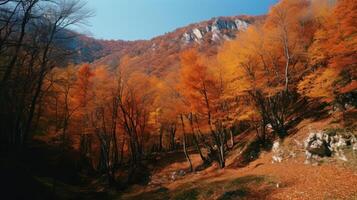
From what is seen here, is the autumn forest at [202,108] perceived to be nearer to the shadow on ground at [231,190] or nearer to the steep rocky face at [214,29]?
the shadow on ground at [231,190]

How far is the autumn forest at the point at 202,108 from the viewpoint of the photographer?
16.4 meters

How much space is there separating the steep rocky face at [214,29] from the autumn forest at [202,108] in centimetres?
12741

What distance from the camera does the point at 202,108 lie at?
2466 centimetres

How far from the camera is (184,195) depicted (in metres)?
19.0

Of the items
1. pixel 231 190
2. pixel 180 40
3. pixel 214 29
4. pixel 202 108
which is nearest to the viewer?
pixel 231 190

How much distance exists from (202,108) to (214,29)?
5957 inches

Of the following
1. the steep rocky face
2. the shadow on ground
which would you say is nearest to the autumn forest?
the shadow on ground

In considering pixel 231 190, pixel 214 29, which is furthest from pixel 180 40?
pixel 231 190

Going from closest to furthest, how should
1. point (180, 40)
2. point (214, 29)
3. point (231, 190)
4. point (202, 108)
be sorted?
point (231, 190)
point (202, 108)
point (180, 40)
point (214, 29)

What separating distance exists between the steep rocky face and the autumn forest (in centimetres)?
12741

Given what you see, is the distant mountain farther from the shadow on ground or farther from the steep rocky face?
the shadow on ground

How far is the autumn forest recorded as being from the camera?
645 inches

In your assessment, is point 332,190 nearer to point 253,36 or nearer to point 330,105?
point 330,105

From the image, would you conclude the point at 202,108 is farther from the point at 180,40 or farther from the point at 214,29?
the point at 214,29
